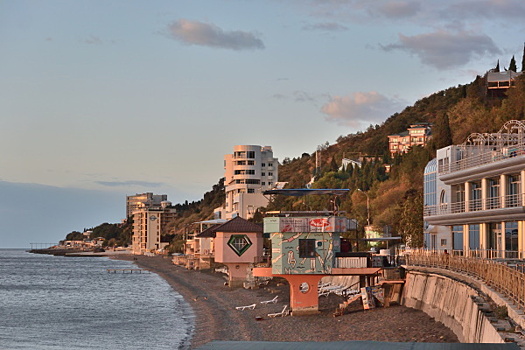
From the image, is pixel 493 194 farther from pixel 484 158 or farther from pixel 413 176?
pixel 413 176

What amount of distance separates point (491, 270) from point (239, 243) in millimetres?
50527

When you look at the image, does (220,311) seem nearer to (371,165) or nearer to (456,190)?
(456,190)

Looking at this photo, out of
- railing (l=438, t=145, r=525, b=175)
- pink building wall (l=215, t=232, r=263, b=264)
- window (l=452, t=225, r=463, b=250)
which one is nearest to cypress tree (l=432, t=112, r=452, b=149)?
pink building wall (l=215, t=232, r=263, b=264)

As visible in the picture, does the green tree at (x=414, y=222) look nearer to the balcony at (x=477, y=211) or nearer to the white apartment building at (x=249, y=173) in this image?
the balcony at (x=477, y=211)

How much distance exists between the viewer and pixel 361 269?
152 feet

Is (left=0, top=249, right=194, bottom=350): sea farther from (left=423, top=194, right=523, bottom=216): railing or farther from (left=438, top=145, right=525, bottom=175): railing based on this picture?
(left=438, top=145, right=525, bottom=175): railing

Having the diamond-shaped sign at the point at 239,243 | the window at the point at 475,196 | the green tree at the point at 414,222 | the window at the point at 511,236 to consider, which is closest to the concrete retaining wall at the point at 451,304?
the window at the point at 511,236

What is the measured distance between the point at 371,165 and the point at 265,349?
5561 inches

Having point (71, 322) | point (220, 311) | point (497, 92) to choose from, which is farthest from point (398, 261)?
point (497, 92)

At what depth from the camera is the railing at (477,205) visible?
157 feet

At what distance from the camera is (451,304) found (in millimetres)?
33469

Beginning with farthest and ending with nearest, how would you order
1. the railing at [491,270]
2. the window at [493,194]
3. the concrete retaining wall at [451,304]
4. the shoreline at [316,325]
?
the window at [493,194]
the shoreline at [316,325]
the concrete retaining wall at [451,304]
the railing at [491,270]

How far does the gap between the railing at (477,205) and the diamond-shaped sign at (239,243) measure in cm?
2025

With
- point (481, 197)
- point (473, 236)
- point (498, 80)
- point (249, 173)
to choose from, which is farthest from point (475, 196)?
point (249, 173)
